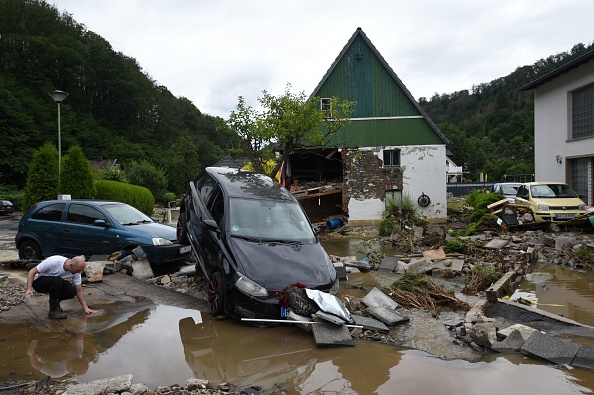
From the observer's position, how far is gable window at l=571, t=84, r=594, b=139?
17688 mm

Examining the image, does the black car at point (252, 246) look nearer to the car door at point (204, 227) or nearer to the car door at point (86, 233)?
the car door at point (204, 227)

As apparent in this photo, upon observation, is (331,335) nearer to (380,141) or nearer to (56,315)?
(56,315)

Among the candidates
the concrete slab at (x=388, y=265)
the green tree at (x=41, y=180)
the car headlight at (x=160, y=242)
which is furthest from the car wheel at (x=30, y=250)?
the green tree at (x=41, y=180)

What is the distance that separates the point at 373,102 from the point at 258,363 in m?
20.0

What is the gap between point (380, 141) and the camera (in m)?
22.9

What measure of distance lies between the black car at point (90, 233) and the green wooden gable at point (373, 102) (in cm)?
1486

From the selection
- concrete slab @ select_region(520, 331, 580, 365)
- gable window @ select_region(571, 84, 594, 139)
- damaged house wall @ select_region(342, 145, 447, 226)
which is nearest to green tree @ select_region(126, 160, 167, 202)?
damaged house wall @ select_region(342, 145, 447, 226)

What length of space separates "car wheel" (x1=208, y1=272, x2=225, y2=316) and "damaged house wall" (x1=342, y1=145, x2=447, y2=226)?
55.7 feet

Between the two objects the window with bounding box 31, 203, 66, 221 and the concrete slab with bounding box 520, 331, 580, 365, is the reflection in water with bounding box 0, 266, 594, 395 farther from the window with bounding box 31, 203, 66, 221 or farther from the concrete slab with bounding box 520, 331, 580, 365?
the window with bounding box 31, 203, 66, 221

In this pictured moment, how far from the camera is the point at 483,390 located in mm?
3949

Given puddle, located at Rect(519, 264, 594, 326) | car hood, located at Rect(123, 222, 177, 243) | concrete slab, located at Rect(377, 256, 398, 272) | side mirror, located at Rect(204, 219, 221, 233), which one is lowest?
puddle, located at Rect(519, 264, 594, 326)

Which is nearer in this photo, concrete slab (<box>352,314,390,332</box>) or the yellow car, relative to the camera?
concrete slab (<box>352,314,390,332</box>)

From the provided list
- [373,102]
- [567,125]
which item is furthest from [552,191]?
[373,102]

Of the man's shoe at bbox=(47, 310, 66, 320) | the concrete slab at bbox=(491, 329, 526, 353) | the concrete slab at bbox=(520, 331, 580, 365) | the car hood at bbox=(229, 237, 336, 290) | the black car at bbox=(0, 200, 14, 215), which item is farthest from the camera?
the black car at bbox=(0, 200, 14, 215)
